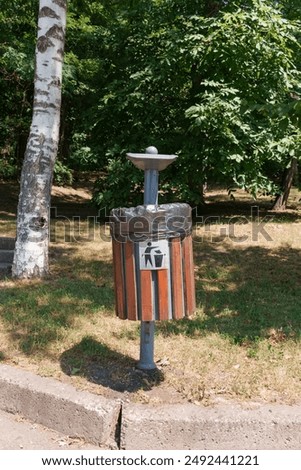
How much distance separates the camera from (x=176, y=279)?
3.32m

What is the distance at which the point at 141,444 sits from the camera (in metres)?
2.99

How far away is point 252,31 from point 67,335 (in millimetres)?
7507

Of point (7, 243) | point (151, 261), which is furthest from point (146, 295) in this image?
point (7, 243)

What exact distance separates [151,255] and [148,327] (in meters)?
0.66

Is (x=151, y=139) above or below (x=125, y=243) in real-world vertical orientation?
above

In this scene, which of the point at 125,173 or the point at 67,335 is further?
the point at 125,173

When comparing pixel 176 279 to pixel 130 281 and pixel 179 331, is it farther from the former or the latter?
pixel 179 331

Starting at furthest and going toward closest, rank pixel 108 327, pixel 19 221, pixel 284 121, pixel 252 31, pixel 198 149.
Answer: pixel 198 149, pixel 252 31, pixel 19 221, pixel 108 327, pixel 284 121

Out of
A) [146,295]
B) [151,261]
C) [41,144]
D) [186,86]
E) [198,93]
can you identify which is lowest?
[146,295]

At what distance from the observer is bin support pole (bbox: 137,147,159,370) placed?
11.0 ft

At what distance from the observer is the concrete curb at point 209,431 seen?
2980mm

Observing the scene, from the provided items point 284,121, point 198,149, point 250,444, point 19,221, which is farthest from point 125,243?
point 198,149
